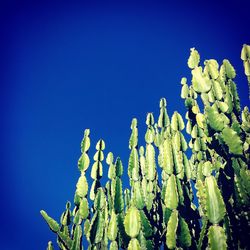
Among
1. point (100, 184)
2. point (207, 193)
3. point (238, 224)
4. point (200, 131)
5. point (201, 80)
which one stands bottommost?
point (238, 224)

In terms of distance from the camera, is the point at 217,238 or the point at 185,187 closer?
the point at 217,238

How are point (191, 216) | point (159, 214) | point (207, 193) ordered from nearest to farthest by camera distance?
point (207, 193)
point (191, 216)
point (159, 214)

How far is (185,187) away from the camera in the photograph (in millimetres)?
3135

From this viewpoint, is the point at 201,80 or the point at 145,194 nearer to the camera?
the point at 201,80

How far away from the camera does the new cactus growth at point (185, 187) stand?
2.48 meters

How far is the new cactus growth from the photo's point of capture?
2477 millimetres

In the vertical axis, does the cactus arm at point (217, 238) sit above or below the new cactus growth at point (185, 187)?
below

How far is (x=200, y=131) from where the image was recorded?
348 centimetres

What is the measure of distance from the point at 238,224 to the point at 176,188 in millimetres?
686

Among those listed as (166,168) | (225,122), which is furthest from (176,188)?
(225,122)

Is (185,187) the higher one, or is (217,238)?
(185,187)

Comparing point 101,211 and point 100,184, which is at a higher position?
point 100,184

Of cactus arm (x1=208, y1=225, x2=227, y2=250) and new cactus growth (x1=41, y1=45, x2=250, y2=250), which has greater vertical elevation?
new cactus growth (x1=41, y1=45, x2=250, y2=250)

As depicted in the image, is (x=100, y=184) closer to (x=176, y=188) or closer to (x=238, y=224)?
(x=176, y=188)
